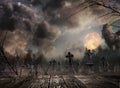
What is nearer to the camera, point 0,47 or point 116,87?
point 116,87

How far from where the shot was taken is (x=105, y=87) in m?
20.7

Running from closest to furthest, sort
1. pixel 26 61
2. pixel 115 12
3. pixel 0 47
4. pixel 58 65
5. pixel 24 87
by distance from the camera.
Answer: pixel 115 12
pixel 24 87
pixel 0 47
pixel 58 65
pixel 26 61

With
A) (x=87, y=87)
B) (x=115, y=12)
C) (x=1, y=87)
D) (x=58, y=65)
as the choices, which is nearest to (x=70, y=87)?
(x=87, y=87)

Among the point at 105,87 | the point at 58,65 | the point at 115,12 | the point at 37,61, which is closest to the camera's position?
the point at 115,12

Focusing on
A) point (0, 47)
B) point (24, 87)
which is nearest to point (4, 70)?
point (0, 47)

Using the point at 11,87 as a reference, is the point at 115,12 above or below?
above

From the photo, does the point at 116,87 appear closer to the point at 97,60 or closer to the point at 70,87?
the point at 70,87

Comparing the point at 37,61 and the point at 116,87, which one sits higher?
the point at 37,61

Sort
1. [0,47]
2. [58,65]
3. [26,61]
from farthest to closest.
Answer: [26,61], [58,65], [0,47]

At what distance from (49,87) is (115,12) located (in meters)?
12.6

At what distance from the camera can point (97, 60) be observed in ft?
309

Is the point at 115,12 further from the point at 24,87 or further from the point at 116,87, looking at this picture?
the point at 24,87

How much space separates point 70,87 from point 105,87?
3330 mm

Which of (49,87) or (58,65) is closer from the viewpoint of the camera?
(49,87)
